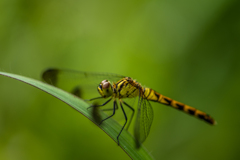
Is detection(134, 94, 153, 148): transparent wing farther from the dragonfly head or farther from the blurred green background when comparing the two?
the blurred green background

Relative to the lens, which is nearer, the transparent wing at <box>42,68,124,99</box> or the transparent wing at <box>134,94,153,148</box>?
the transparent wing at <box>134,94,153,148</box>

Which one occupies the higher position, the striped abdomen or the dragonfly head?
the striped abdomen

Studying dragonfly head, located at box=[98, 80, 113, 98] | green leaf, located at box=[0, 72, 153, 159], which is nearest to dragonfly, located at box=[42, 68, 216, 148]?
dragonfly head, located at box=[98, 80, 113, 98]

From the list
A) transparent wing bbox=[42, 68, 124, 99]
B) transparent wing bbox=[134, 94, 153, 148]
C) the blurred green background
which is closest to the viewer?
transparent wing bbox=[134, 94, 153, 148]

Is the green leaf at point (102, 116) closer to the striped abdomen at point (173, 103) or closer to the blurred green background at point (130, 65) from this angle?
the striped abdomen at point (173, 103)

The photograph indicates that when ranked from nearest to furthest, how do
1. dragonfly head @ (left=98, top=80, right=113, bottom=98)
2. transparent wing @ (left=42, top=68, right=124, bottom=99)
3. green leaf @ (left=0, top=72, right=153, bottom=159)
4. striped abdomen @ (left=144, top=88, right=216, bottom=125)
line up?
green leaf @ (left=0, top=72, right=153, bottom=159) → dragonfly head @ (left=98, top=80, right=113, bottom=98) → transparent wing @ (left=42, top=68, right=124, bottom=99) → striped abdomen @ (left=144, top=88, right=216, bottom=125)

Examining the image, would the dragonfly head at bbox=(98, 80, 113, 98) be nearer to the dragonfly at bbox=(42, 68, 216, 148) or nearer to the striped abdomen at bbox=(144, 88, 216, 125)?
the dragonfly at bbox=(42, 68, 216, 148)

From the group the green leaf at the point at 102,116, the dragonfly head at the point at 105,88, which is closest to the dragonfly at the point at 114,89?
the dragonfly head at the point at 105,88

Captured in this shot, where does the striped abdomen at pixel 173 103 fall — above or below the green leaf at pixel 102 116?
above
